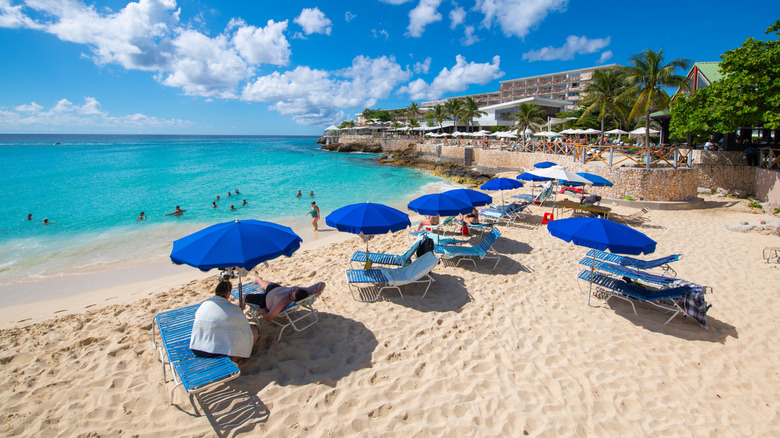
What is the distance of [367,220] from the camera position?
6.00 metres

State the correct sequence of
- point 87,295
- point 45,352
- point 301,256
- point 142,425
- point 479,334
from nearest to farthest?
point 142,425 < point 45,352 < point 479,334 < point 87,295 < point 301,256

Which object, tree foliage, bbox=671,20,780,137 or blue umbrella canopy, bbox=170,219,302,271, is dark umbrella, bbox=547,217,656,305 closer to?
blue umbrella canopy, bbox=170,219,302,271

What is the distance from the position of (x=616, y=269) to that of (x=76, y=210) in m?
25.9

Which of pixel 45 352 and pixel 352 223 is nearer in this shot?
pixel 45 352

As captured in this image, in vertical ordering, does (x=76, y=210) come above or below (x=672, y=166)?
below

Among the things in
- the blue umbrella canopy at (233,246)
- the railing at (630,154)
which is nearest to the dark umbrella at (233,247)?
the blue umbrella canopy at (233,246)

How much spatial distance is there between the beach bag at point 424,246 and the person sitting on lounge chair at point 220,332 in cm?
377

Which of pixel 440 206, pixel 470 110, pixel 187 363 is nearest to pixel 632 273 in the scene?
pixel 440 206

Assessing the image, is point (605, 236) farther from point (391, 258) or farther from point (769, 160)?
point (769, 160)

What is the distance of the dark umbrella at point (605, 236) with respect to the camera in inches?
201

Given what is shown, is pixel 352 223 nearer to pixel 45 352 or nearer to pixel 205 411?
pixel 205 411

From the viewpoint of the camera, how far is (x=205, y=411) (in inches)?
146

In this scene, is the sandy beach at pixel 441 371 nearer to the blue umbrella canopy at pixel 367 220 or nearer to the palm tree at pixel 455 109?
the blue umbrella canopy at pixel 367 220

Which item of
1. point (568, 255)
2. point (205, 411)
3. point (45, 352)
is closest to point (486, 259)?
point (568, 255)
